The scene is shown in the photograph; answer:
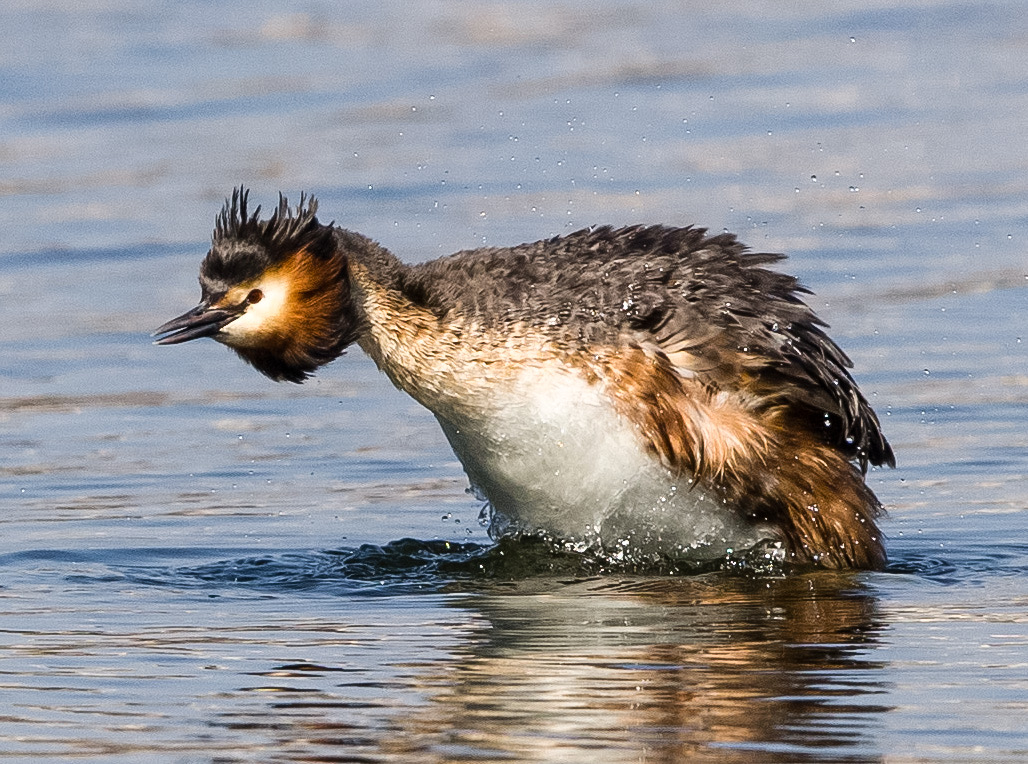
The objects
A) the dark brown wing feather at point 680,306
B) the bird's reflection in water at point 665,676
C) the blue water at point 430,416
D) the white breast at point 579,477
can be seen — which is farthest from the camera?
the dark brown wing feather at point 680,306

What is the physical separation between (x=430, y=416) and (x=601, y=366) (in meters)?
3.36

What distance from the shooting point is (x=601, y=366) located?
835cm

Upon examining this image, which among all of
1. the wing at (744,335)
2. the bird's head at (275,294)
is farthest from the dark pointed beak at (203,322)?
the wing at (744,335)

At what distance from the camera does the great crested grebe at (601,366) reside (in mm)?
8398

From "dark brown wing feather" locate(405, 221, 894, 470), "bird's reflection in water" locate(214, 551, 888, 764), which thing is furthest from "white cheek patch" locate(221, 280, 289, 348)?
"bird's reflection in water" locate(214, 551, 888, 764)

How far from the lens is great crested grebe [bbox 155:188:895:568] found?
27.6ft

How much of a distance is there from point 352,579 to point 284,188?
740 cm

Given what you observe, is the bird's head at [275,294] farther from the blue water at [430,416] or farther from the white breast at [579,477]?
the blue water at [430,416]

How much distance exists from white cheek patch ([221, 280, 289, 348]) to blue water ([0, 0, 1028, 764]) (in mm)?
974

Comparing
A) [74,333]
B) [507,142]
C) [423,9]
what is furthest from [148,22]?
[74,333]

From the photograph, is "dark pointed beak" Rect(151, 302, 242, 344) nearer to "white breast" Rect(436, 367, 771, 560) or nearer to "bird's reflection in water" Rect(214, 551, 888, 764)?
"white breast" Rect(436, 367, 771, 560)

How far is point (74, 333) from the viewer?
43.1 feet

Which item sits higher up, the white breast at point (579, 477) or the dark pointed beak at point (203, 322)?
the dark pointed beak at point (203, 322)

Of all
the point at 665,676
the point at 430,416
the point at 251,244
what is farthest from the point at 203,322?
the point at 430,416
